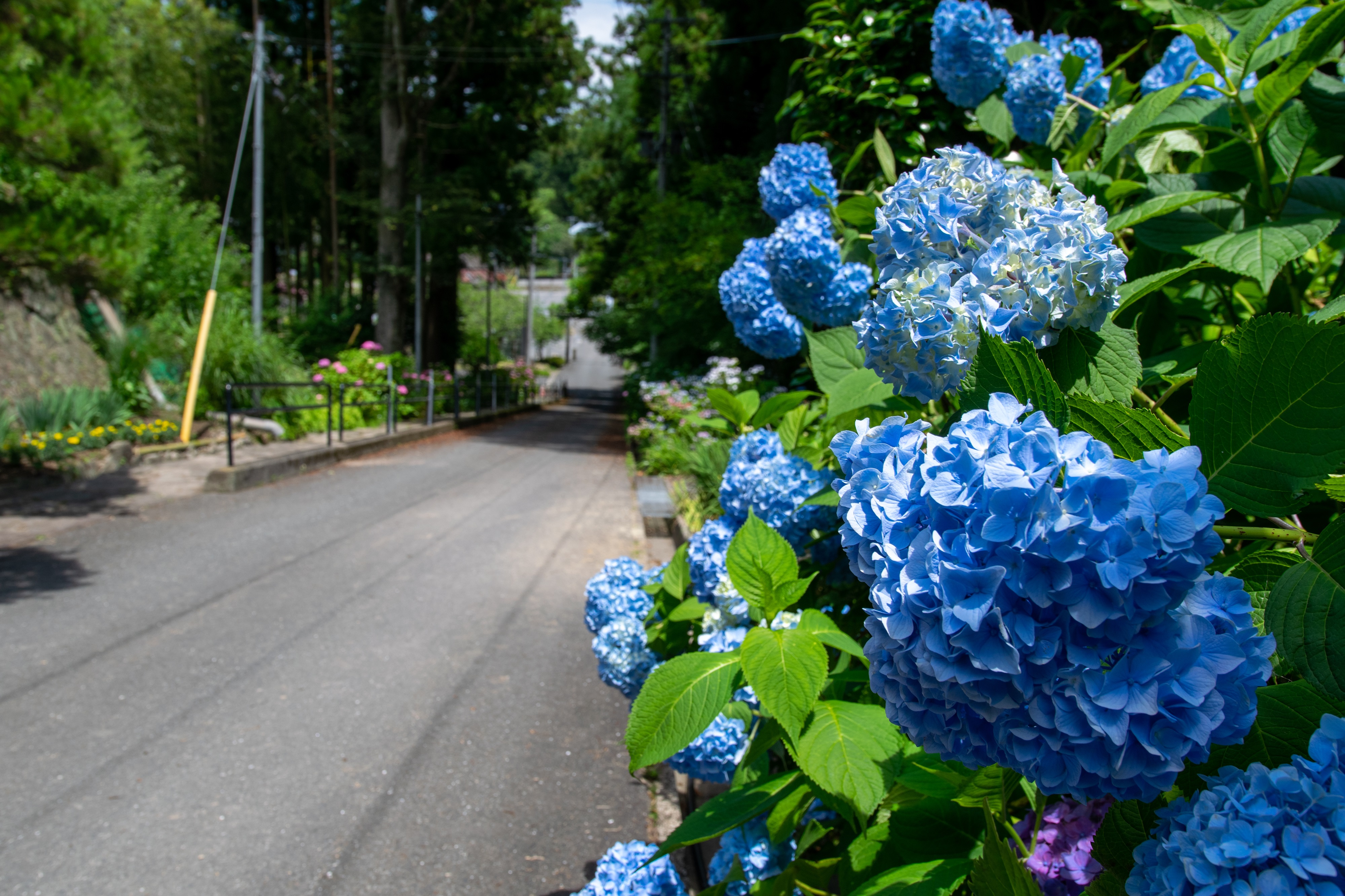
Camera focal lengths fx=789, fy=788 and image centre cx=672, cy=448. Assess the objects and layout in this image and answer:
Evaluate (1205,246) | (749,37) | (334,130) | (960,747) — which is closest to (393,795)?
(960,747)

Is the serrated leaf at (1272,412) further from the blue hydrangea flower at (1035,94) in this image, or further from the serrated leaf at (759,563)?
the blue hydrangea flower at (1035,94)

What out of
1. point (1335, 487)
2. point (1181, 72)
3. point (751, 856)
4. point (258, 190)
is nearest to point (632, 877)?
point (751, 856)

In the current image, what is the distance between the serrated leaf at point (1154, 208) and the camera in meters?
1.13

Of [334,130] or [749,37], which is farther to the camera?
[334,130]

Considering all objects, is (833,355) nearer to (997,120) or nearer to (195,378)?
(997,120)

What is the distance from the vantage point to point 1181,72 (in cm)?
186

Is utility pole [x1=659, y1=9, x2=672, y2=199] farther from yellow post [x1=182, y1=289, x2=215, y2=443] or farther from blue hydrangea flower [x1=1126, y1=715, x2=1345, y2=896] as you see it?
blue hydrangea flower [x1=1126, y1=715, x2=1345, y2=896]

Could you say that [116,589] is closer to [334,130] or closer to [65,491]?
[65,491]

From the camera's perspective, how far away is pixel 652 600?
207 centimetres

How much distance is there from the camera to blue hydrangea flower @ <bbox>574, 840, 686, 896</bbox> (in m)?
1.60

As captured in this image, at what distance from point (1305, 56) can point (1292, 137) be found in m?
0.20

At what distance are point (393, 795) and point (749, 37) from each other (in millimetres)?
12776

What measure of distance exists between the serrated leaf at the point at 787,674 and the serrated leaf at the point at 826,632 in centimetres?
7

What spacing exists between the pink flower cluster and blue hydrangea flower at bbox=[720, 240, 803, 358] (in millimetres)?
1205
